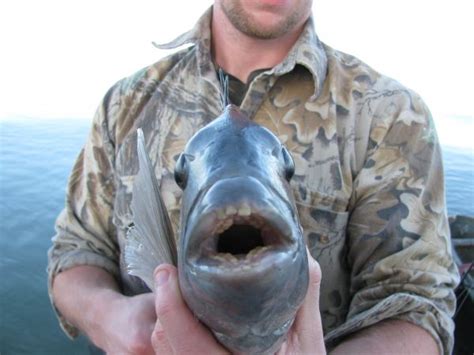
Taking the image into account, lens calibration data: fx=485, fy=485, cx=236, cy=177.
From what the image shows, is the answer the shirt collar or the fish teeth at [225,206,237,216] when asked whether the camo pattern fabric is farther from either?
the fish teeth at [225,206,237,216]

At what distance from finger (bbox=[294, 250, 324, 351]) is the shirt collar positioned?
0.92 m

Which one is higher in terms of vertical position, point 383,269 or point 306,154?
point 306,154

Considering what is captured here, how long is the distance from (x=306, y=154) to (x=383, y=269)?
0.48 meters

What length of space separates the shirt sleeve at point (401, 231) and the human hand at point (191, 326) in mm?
465

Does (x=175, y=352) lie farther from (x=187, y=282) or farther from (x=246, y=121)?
(x=246, y=121)

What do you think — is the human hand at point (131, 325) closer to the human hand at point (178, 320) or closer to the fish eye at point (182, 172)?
the human hand at point (178, 320)

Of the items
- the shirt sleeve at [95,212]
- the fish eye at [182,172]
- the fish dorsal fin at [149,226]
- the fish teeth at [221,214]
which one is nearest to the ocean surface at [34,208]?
the shirt sleeve at [95,212]

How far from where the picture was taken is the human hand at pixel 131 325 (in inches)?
53.2

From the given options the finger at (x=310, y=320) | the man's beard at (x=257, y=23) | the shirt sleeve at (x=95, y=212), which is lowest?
the shirt sleeve at (x=95, y=212)

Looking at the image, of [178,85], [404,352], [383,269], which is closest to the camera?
[404,352]

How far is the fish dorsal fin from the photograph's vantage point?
47.9 inches

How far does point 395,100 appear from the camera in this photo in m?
1.82

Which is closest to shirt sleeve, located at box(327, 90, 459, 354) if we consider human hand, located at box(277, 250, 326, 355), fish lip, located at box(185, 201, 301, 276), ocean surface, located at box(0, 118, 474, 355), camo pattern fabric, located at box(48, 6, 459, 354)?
camo pattern fabric, located at box(48, 6, 459, 354)

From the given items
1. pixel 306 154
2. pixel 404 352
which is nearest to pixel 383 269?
pixel 404 352
